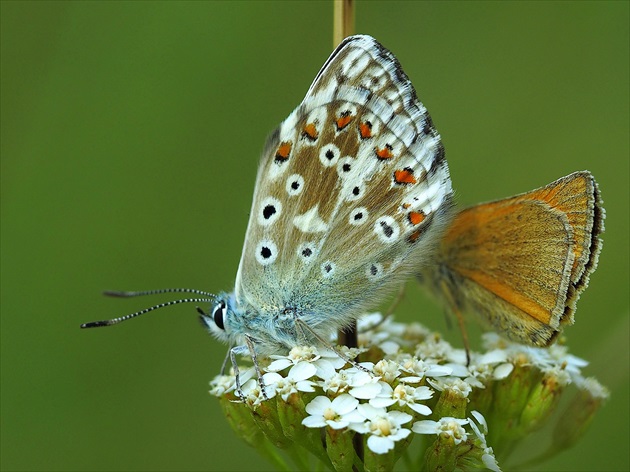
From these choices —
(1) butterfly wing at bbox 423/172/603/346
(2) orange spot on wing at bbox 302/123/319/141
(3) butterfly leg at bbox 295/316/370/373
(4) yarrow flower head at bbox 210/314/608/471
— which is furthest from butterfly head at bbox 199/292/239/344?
(1) butterfly wing at bbox 423/172/603/346

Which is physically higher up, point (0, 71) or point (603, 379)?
point (0, 71)

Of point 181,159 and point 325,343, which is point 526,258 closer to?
point 325,343

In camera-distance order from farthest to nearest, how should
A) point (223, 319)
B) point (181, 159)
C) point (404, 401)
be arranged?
point (181, 159) < point (223, 319) < point (404, 401)

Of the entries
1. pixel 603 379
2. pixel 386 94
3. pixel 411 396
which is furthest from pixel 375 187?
pixel 603 379

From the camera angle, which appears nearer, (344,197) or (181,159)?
(344,197)

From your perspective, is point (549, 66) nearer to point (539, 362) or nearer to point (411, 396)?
point (539, 362)

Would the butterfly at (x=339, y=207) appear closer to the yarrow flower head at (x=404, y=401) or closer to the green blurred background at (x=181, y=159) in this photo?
the yarrow flower head at (x=404, y=401)

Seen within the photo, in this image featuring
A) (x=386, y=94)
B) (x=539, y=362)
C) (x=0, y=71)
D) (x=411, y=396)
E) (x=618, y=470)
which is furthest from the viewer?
(x=0, y=71)

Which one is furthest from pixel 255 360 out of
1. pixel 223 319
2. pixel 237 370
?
pixel 223 319
